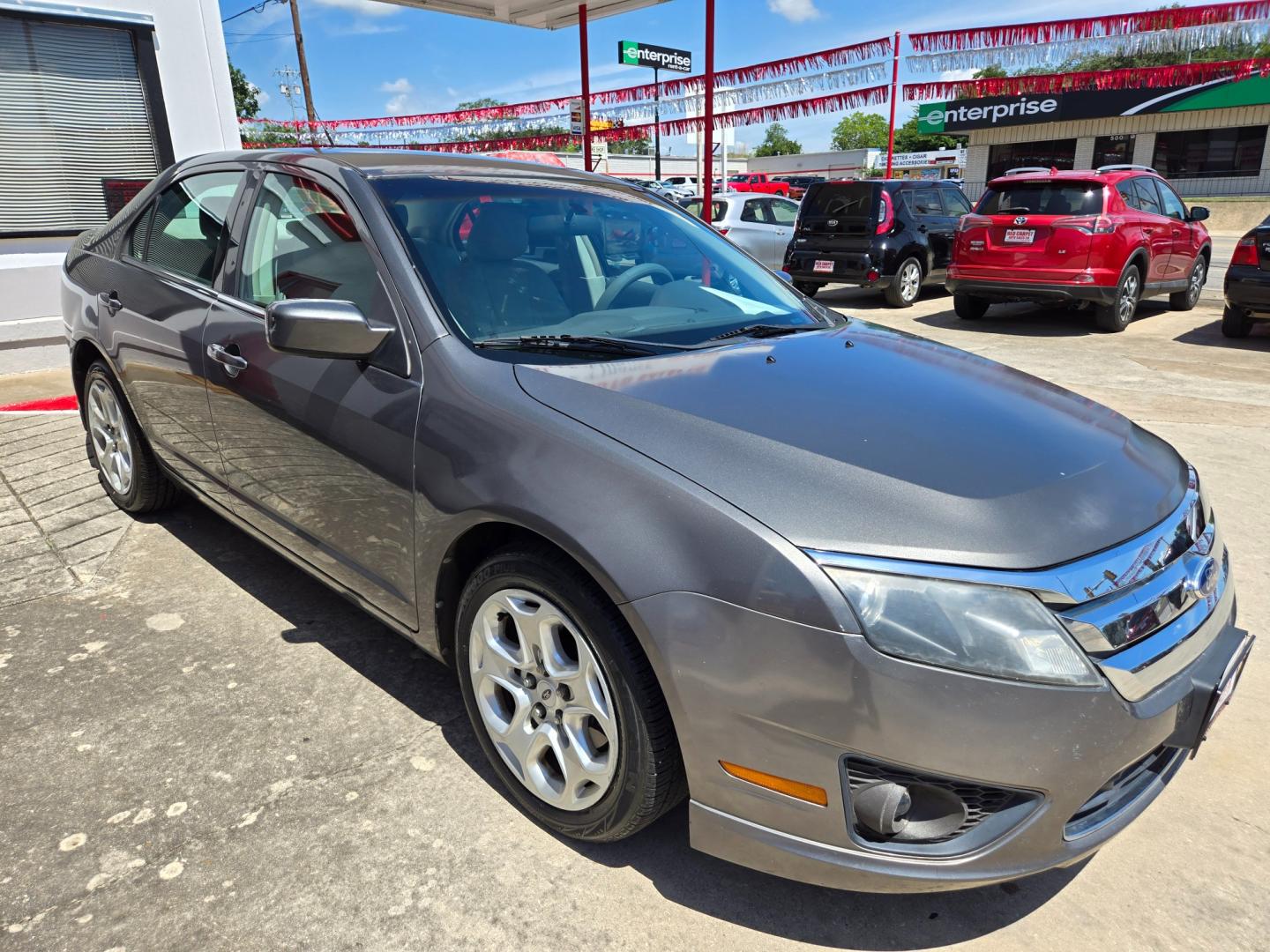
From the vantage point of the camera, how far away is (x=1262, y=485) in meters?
4.71

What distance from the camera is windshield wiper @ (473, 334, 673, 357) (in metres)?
2.38

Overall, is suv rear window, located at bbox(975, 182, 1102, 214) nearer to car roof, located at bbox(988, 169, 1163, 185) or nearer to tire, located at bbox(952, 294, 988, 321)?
car roof, located at bbox(988, 169, 1163, 185)

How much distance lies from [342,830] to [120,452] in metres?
2.82

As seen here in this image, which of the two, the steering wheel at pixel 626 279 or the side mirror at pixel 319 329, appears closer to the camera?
the side mirror at pixel 319 329

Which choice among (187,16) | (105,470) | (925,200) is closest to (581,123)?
(925,200)


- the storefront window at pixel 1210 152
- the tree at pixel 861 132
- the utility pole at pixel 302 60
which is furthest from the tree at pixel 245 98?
the tree at pixel 861 132

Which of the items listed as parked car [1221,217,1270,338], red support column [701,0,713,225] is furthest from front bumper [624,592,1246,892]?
red support column [701,0,713,225]

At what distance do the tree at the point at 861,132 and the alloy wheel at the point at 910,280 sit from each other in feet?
352

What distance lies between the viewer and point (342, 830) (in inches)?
87.7

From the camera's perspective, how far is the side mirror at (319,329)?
A: 227cm

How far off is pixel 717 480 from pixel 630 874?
3.35 ft

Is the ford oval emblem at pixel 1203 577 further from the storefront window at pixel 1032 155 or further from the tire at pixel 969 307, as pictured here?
the storefront window at pixel 1032 155

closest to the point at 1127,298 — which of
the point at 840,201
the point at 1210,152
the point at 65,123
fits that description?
the point at 840,201

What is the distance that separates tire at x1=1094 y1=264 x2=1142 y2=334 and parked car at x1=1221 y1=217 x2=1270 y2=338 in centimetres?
99
